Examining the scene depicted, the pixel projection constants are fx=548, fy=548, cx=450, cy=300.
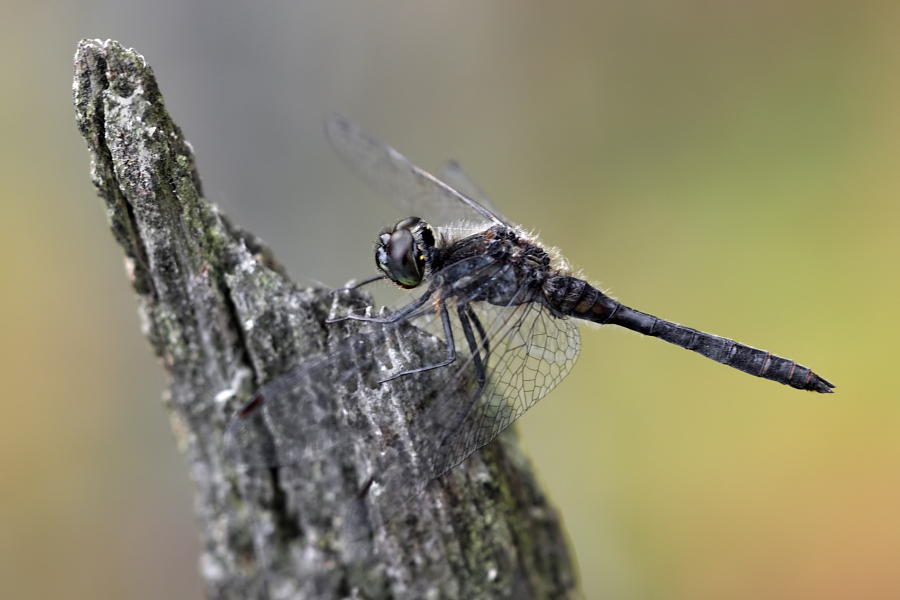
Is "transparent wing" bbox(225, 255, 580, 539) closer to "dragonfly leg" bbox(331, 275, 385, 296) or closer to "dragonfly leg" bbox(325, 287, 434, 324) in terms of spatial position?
"dragonfly leg" bbox(325, 287, 434, 324)

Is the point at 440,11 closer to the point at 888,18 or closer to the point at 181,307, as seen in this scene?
the point at 888,18

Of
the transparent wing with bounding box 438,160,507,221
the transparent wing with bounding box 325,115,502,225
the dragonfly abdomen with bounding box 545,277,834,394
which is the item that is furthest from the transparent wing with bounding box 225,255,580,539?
the transparent wing with bounding box 438,160,507,221

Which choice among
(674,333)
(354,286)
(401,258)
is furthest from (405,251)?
(674,333)

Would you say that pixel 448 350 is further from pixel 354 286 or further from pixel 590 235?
pixel 590 235

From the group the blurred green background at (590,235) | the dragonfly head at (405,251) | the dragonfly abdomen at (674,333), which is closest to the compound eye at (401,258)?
the dragonfly head at (405,251)

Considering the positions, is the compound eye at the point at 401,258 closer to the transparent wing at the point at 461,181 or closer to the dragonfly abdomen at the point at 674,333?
the dragonfly abdomen at the point at 674,333

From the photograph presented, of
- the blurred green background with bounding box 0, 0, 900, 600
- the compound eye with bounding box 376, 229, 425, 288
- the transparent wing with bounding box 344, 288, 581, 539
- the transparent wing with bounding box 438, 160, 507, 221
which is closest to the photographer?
the transparent wing with bounding box 344, 288, 581, 539
